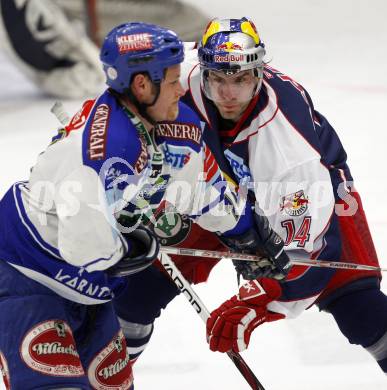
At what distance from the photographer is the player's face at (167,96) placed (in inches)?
94.8

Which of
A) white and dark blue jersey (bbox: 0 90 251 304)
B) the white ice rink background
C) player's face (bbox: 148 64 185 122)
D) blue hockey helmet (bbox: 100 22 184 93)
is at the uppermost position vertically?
blue hockey helmet (bbox: 100 22 184 93)

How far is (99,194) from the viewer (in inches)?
90.9

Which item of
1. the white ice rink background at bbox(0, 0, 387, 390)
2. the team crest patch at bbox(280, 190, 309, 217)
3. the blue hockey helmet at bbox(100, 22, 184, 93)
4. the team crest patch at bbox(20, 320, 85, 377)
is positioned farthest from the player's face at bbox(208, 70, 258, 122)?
the white ice rink background at bbox(0, 0, 387, 390)

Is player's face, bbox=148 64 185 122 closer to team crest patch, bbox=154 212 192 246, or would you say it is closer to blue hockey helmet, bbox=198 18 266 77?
blue hockey helmet, bbox=198 18 266 77

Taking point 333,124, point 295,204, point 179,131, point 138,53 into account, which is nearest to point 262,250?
point 295,204

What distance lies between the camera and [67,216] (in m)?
2.32

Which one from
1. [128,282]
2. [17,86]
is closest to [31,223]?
[128,282]

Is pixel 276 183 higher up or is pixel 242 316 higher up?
pixel 276 183

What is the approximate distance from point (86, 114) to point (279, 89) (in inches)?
30.9

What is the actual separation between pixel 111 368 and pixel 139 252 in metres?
0.34

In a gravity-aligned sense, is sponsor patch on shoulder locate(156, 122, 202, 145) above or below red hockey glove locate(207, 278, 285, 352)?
above

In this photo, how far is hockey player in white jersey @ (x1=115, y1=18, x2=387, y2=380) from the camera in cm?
289

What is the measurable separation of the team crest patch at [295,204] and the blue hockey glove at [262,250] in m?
0.10

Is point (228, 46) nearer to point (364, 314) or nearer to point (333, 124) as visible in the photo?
point (364, 314)
